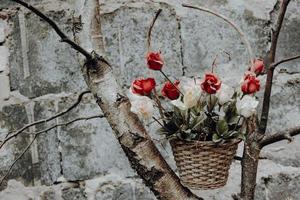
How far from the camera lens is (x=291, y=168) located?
1485mm

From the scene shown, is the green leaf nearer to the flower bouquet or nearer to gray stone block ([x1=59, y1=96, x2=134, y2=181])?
the flower bouquet

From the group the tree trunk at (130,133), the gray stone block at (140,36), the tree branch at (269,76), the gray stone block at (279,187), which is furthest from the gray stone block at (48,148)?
the tree branch at (269,76)

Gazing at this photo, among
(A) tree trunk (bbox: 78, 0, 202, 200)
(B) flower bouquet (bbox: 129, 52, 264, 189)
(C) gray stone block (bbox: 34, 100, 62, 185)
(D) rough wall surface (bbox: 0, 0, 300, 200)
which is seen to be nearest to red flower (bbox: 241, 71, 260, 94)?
(B) flower bouquet (bbox: 129, 52, 264, 189)

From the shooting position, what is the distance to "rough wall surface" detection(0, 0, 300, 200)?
4.94 ft

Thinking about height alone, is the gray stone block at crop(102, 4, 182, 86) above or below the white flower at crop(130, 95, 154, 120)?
above

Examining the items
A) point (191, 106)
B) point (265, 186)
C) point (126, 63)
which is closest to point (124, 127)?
point (191, 106)

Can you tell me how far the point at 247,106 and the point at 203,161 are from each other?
0.48ft

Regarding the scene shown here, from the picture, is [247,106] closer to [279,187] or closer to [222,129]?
[222,129]

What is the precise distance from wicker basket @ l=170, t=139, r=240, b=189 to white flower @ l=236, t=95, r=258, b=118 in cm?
7

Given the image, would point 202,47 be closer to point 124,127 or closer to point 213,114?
point 213,114

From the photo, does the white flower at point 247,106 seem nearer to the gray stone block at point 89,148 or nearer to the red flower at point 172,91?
the red flower at point 172,91

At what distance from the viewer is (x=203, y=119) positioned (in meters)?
1.13

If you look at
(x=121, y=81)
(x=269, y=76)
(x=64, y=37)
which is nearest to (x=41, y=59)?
(x=121, y=81)

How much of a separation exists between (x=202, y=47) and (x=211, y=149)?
472 millimetres
